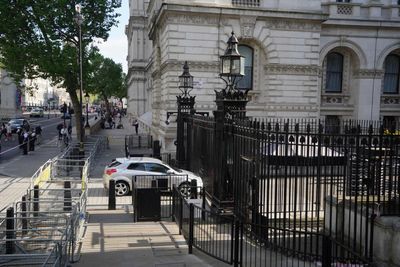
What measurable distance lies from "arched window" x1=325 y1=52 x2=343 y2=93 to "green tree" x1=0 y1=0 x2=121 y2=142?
15193 millimetres

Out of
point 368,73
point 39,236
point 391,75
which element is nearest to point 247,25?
point 368,73

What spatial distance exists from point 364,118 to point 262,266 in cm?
2543

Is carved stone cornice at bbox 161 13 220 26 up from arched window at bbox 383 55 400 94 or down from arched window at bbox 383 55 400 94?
up

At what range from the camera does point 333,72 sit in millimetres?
31672

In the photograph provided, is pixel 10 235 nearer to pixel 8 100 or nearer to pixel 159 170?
pixel 159 170

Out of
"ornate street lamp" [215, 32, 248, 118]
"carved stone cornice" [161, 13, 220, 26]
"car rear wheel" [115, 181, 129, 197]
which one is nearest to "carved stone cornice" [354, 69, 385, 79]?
"carved stone cornice" [161, 13, 220, 26]

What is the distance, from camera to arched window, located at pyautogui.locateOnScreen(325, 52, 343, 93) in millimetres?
31547

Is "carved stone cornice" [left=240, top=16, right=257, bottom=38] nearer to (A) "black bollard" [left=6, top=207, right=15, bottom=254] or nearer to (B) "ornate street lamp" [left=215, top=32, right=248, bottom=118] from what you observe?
(B) "ornate street lamp" [left=215, top=32, right=248, bottom=118]

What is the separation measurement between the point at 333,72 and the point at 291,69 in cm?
532

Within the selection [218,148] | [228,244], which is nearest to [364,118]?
[218,148]

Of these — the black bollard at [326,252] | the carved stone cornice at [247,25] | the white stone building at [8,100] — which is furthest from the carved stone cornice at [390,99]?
the white stone building at [8,100]

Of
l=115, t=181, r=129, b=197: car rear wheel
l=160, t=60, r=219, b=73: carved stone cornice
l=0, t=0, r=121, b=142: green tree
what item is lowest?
l=115, t=181, r=129, b=197: car rear wheel

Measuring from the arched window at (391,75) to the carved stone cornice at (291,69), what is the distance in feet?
23.9

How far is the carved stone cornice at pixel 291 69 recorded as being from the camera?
27641mm
